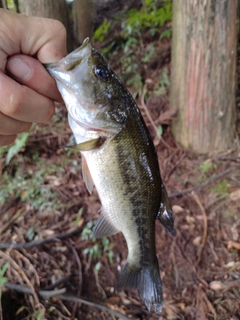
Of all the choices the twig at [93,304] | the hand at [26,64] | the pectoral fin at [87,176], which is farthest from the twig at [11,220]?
the hand at [26,64]

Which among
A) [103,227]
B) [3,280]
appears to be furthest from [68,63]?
[3,280]

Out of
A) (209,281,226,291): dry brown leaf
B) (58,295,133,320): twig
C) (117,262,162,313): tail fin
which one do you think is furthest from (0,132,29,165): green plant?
(209,281,226,291): dry brown leaf

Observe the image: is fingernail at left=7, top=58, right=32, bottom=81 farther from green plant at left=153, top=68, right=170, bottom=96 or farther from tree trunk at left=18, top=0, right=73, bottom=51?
green plant at left=153, top=68, right=170, bottom=96

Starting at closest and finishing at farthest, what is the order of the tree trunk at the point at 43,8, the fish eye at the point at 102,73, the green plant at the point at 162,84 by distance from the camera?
the fish eye at the point at 102,73
the tree trunk at the point at 43,8
the green plant at the point at 162,84

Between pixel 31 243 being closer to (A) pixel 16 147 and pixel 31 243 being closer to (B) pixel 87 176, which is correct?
(A) pixel 16 147

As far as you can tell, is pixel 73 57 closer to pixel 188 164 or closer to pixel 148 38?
pixel 188 164

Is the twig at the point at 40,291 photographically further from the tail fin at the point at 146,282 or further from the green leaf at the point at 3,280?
the tail fin at the point at 146,282
